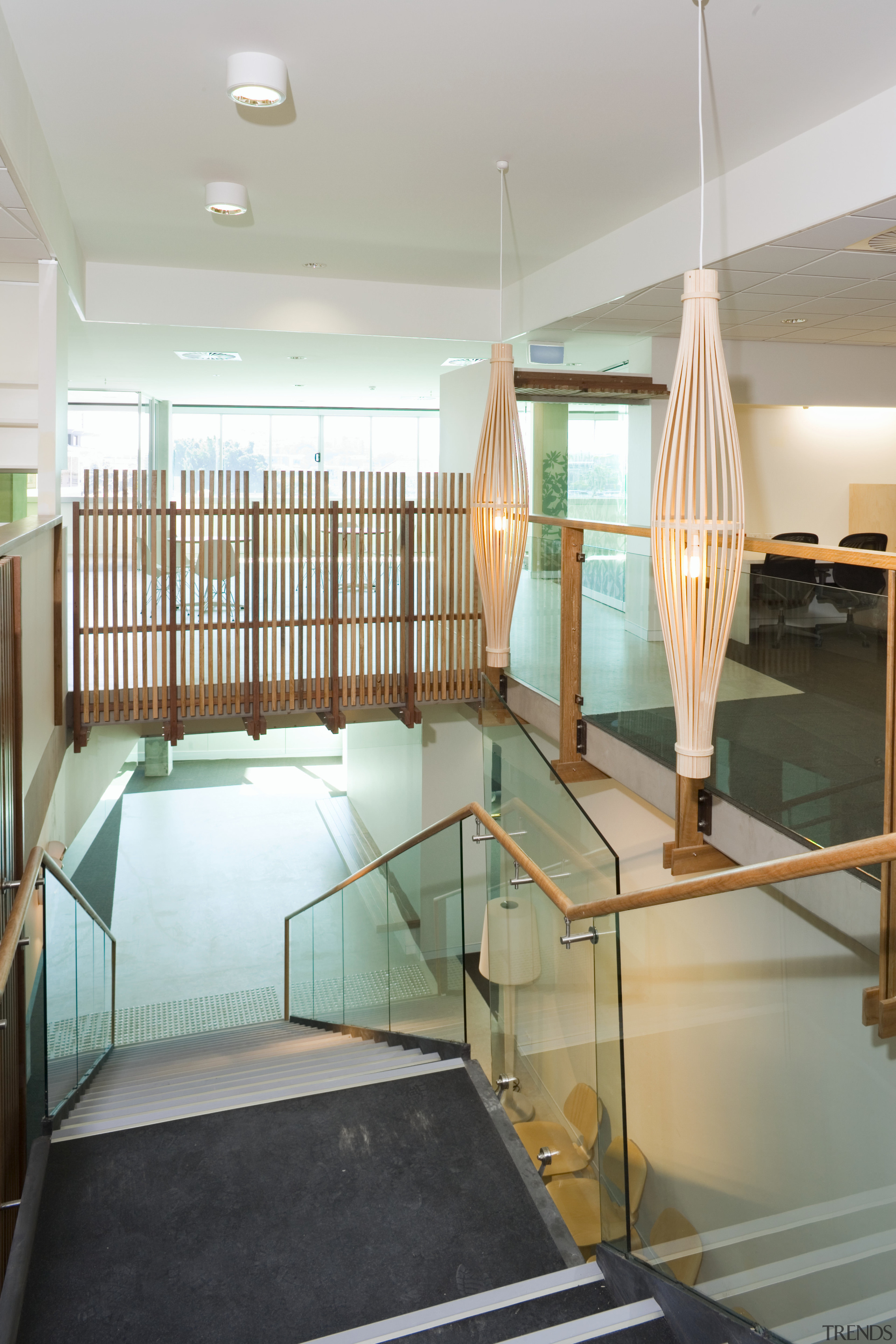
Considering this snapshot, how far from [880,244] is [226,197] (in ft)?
11.8

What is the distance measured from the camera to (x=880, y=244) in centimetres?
530

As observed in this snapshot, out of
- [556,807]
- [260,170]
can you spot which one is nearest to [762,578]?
[556,807]

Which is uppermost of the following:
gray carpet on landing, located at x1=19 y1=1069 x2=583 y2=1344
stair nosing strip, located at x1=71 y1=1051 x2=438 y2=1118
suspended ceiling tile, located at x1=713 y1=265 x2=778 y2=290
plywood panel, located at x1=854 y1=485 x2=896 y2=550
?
suspended ceiling tile, located at x1=713 y1=265 x2=778 y2=290

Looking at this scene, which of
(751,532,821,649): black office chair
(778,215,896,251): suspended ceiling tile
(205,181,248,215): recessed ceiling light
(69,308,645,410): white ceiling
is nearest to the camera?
(751,532,821,649): black office chair

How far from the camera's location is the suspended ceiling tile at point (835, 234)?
486 centimetres


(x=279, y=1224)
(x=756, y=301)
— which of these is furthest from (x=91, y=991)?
(x=756, y=301)

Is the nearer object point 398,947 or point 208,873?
point 398,947

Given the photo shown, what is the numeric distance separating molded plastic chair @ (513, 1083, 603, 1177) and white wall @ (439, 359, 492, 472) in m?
6.75

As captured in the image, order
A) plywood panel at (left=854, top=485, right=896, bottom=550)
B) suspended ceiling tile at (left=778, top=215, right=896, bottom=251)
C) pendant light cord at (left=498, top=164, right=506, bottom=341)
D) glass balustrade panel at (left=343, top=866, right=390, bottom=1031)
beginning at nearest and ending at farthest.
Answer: suspended ceiling tile at (left=778, top=215, right=896, bottom=251) → glass balustrade panel at (left=343, top=866, right=390, bottom=1031) → pendant light cord at (left=498, top=164, right=506, bottom=341) → plywood panel at (left=854, top=485, right=896, bottom=550)

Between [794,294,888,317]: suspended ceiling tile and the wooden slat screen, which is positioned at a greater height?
[794,294,888,317]: suspended ceiling tile

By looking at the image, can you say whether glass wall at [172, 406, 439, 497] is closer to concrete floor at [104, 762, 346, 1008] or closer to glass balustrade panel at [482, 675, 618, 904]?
concrete floor at [104, 762, 346, 1008]

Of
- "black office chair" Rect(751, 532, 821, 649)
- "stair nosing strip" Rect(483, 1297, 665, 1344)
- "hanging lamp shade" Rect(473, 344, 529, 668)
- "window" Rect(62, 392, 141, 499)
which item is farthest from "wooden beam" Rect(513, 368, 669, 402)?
"window" Rect(62, 392, 141, 499)

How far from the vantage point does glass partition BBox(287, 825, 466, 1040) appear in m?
4.14

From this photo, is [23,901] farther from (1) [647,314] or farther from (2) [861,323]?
(2) [861,323]
